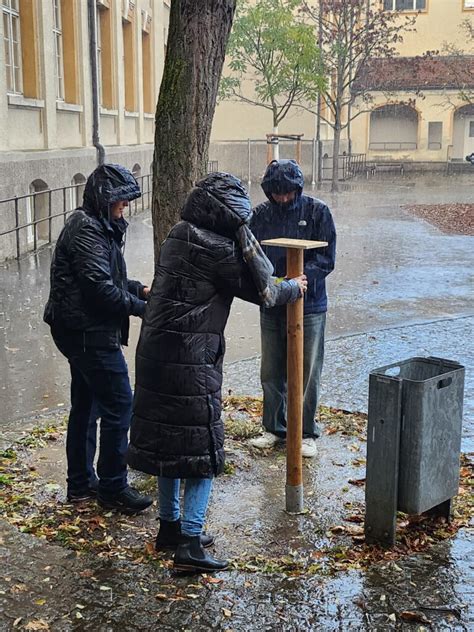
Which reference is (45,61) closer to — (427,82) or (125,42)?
(125,42)

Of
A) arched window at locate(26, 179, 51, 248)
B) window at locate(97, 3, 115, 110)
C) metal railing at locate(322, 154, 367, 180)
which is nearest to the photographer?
arched window at locate(26, 179, 51, 248)

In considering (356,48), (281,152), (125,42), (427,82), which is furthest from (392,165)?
(125,42)

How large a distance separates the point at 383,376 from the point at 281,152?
3495cm

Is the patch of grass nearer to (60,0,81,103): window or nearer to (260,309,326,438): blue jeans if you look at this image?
(260,309,326,438): blue jeans

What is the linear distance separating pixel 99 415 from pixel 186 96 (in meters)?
1.95

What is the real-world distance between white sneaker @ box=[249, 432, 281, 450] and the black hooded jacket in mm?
1561

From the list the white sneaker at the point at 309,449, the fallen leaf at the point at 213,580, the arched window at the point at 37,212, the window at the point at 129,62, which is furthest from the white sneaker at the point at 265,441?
the window at the point at 129,62

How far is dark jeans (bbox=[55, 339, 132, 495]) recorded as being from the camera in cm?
441

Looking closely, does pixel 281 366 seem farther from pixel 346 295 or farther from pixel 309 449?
pixel 346 295

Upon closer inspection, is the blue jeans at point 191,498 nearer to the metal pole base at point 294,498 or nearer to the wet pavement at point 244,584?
the wet pavement at point 244,584

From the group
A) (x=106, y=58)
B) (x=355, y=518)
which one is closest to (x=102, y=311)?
(x=355, y=518)

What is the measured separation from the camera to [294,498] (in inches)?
180

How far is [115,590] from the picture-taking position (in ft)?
12.3

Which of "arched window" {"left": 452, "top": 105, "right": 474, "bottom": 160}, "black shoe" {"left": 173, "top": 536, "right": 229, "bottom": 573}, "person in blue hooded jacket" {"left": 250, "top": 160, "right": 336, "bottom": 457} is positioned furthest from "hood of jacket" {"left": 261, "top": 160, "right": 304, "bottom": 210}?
"arched window" {"left": 452, "top": 105, "right": 474, "bottom": 160}
